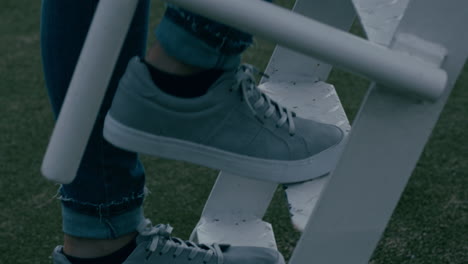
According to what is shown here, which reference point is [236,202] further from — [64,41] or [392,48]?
[392,48]

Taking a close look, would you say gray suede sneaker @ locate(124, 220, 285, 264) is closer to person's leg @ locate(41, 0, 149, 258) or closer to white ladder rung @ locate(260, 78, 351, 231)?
person's leg @ locate(41, 0, 149, 258)

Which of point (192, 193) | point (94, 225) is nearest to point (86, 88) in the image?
point (94, 225)

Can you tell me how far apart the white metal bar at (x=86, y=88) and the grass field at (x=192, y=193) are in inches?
34.9

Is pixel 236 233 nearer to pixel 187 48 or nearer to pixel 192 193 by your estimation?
pixel 187 48

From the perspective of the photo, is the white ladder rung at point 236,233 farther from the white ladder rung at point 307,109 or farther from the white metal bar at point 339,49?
the white metal bar at point 339,49

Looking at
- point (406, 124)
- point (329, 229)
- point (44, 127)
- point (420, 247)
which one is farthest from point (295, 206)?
point (44, 127)

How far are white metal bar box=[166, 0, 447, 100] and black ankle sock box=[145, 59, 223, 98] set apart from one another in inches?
7.8

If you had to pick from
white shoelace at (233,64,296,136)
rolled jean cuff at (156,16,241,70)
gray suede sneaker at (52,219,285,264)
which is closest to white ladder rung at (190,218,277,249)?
gray suede sneaker at (52,219,285,264)

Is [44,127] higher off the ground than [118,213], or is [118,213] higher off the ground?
[118,213]

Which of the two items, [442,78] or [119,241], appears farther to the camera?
[119,241]

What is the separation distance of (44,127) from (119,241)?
3.72ft

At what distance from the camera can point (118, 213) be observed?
1202mm

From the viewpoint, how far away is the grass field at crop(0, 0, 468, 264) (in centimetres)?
172

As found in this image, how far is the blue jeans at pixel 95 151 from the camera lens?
1.11 metres
